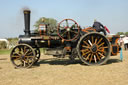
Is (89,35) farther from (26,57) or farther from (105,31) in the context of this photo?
(26,57)

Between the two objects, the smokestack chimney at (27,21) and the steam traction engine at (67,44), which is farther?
the smokestack chimney at (27,21)

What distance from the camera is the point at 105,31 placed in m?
7.86

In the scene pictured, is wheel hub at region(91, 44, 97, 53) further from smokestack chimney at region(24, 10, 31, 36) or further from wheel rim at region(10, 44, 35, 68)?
smokestack chimney at region(24, 10, 31, 36)

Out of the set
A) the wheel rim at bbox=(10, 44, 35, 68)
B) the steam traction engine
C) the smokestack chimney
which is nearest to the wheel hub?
the steam traction engine

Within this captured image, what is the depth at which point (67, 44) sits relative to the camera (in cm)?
750

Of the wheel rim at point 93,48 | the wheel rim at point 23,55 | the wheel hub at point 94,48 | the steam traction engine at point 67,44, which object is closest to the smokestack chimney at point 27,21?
the steam traction engine at point 67,44

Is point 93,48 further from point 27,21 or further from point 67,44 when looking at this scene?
point 27,21

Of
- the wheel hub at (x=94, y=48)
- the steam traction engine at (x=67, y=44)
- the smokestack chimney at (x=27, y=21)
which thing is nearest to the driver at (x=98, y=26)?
the steam traction engine at (x=67, y=44)

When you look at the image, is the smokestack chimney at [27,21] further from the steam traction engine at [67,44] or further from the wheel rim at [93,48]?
the wheel rim at [93,48]

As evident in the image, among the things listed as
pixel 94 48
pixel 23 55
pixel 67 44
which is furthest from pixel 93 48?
pixel 23 55

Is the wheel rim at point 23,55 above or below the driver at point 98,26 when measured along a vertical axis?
below

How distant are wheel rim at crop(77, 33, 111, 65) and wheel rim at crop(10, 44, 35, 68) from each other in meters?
2.41

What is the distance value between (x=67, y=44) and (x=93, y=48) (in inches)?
52.4

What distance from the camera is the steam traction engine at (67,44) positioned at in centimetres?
718
